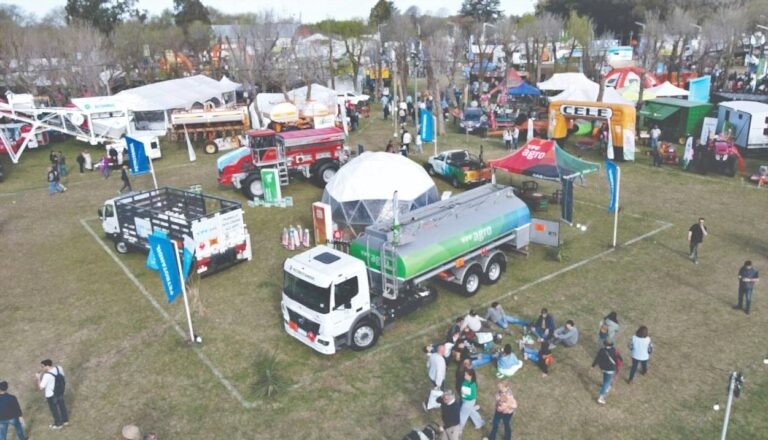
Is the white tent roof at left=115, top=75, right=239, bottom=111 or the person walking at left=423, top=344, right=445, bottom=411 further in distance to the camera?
the white tent roof at left=115, top=75, right=239, bottom=111

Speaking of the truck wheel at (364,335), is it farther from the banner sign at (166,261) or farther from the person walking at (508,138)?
the person walking at (508,138)

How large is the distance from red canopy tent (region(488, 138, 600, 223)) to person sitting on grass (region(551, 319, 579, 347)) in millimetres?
6650

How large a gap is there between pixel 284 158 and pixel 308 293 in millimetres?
13382

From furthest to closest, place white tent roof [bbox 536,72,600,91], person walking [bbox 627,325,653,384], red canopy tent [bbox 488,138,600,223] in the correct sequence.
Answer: white tent roof [bbox 536,72,600,91]
red canopy tent [bbox 488,138,600,223]
person walking [bbox 627,325,653,384]

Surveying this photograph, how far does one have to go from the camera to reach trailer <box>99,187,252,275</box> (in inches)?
672

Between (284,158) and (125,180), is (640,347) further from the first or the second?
(125,180)

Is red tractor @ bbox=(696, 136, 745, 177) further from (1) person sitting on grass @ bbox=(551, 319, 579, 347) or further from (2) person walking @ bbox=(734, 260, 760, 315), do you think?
(1) person sitting on grass @ bbox=(551, 319, 579, 347)

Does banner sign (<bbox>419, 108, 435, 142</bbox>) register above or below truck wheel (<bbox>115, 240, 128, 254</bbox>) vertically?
above

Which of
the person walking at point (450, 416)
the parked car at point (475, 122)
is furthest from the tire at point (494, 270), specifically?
the parked car at point (475, 122)

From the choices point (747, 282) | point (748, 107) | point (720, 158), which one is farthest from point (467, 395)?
point (748, 107)

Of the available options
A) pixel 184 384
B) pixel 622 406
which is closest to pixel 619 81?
pixel 622 406

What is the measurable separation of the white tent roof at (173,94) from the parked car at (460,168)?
20663 millimetres

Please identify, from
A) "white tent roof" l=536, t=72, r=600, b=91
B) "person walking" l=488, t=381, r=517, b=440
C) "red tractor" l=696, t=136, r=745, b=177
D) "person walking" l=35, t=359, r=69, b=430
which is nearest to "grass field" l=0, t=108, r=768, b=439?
"person walking" l=35, t=359, r=69, b=430

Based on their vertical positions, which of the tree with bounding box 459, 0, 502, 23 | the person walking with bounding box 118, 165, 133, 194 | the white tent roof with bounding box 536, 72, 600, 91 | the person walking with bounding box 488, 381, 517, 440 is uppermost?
the tree with bounding box 459, 0, 502, 23
